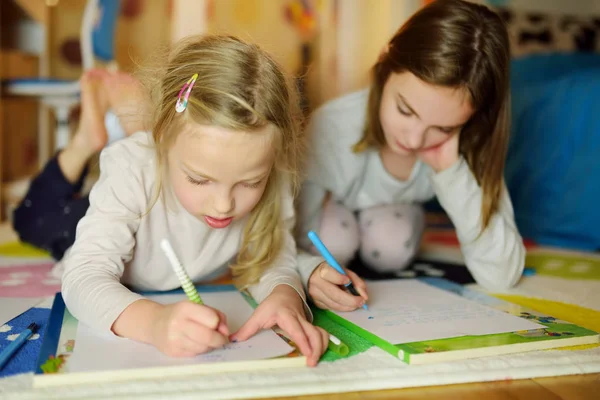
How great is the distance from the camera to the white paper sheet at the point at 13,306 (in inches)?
33.4

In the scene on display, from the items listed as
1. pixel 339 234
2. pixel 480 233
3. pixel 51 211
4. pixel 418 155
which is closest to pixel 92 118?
pixel 51 211

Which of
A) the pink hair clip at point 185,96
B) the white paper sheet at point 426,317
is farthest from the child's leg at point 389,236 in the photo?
the pink hair clip at point 185,96

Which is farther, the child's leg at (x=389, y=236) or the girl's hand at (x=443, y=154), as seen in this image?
the child's leg at (x=389, y=236)

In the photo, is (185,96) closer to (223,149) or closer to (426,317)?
(223,149)

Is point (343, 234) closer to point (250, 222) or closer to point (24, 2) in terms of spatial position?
point (250, 222)

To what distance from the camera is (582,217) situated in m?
1.59

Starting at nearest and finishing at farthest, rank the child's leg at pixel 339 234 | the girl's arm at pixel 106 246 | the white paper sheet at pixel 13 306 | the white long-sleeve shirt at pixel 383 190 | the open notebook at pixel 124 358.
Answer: the open notebook at pixel 124 358 < the girl's arm at pixel 106 246 < the white paper sheet at pixel 13 306 < the white long-sleeve shirt at pixel 383 190 < the child's leg at pixel 339 234

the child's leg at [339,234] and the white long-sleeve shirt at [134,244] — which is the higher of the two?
the white long-sleeve shirt at [134,244]

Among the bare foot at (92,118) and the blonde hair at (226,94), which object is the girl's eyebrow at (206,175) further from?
the bare foot at (92,118)

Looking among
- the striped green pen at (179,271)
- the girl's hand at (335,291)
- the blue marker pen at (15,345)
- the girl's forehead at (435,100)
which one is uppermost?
the girl's forehead at (435,100)

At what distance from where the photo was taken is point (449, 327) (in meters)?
0.80

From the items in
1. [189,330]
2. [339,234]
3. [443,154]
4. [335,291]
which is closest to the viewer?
[189,330]

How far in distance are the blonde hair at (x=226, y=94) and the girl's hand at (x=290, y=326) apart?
0.68 feet

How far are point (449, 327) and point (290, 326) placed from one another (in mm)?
224
